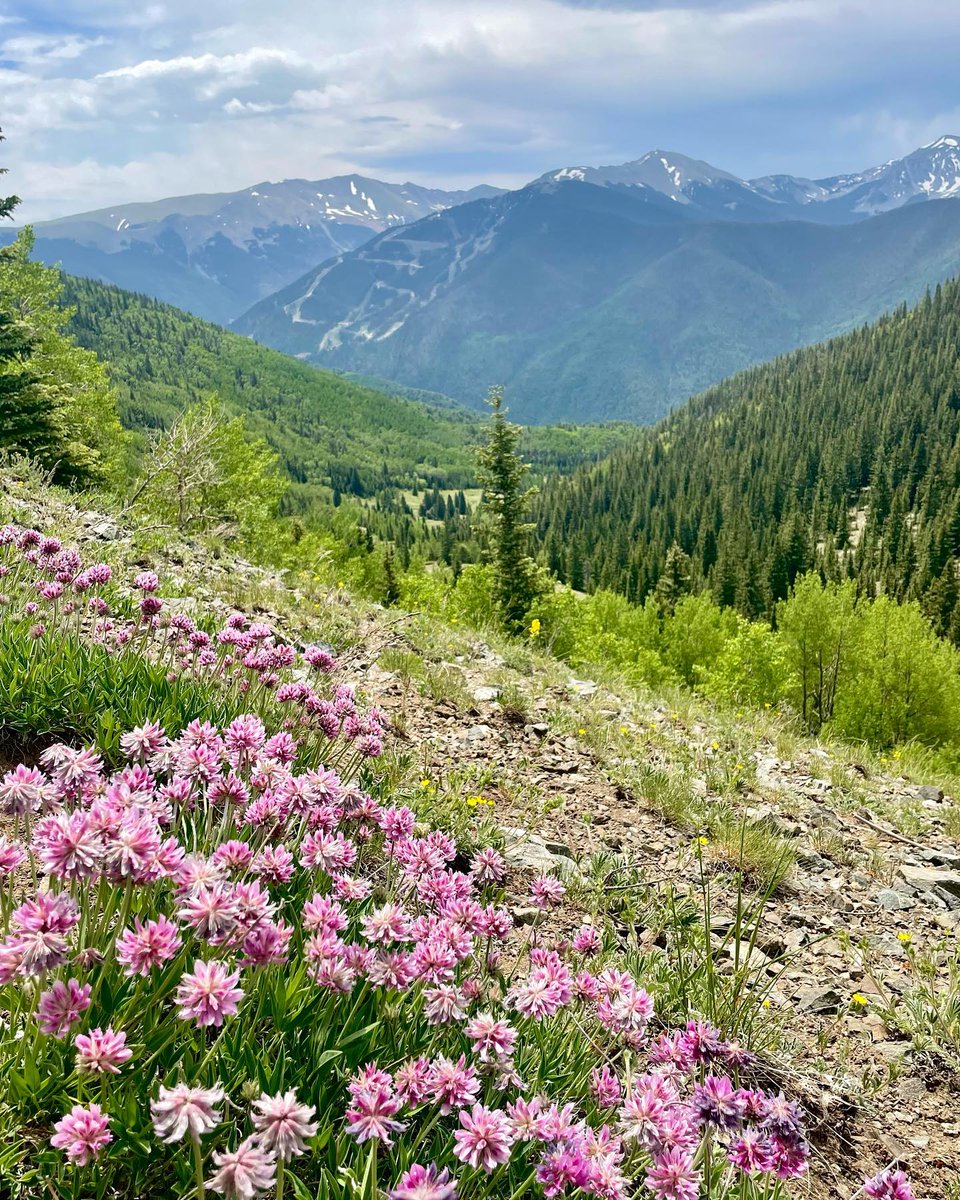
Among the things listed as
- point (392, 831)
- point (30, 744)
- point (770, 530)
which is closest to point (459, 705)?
point (30, 744)

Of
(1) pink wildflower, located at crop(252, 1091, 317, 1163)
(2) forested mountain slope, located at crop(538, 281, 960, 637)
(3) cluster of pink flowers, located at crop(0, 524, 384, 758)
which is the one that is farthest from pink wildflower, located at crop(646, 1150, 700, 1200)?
(2) forested mountain slope, located at crop(538, 281, 960, 637)

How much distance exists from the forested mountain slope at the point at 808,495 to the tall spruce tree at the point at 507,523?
154 ft

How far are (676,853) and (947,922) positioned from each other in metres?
2.26

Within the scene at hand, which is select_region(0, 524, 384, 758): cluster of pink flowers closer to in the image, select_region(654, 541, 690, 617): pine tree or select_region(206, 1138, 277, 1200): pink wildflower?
select_region(206, 1138, 277, 1200): pink wildflower

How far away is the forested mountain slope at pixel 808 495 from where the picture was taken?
96.2m

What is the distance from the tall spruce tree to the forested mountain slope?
4704 centimetres

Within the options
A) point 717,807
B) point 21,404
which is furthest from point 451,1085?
point 21,404

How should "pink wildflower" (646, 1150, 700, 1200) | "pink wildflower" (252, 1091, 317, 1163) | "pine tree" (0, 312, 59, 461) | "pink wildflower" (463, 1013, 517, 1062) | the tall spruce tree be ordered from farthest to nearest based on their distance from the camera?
the tall spruce tree → "pine tree" (0, 312, 59, 461) → "pink wildflower" (463, 1013, 517, 1062) → "pink wildflower" (646, 1150, 700, 1200) → "pink wildflower" (252, 1091, 317, 1163)

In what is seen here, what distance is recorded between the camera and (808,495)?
148 metres

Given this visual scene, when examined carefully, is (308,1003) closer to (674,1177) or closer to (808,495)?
(674,1177)

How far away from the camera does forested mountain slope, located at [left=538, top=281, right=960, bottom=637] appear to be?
9625 cm

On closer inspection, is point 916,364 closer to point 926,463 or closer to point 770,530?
point 926,463

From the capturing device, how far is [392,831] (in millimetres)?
3045

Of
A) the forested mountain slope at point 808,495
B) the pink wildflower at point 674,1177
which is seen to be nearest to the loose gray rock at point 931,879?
the pink wildflower at point 674,1177
